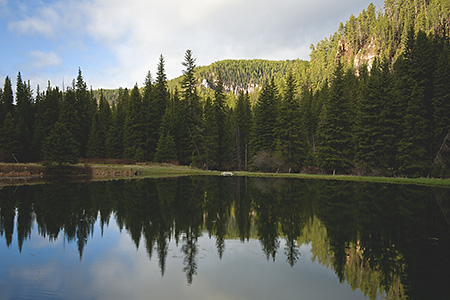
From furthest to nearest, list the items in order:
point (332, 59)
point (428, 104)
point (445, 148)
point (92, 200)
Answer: point (332, 59) < point (428, 104) < point (445, 148) < point (92, 200)

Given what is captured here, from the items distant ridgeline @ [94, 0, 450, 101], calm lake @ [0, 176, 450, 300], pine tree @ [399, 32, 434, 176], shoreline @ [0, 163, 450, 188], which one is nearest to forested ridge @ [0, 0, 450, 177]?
pine tree @ [399, 32, 434, 176]

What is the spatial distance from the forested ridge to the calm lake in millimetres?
21834

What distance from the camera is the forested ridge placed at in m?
36.8

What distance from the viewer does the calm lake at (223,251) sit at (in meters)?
7.46

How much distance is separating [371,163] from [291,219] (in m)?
29.1

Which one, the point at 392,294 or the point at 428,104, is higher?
the point at 428,104

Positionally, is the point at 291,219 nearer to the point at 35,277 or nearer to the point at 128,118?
the point at 35,277

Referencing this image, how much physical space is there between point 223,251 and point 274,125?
146ft

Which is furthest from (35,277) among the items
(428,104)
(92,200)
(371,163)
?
(428,104)

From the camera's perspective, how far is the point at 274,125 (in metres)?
53.4

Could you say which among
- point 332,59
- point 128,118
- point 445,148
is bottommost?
point 445,148

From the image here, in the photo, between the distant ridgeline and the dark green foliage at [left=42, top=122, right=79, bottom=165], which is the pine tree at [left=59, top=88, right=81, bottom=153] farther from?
the distant ridgeline

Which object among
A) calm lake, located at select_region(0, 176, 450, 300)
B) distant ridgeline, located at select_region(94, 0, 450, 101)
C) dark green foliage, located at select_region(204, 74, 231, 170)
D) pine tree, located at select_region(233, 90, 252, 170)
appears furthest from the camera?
distant ridgeline, located at select_region(94, 0, 450, 101)

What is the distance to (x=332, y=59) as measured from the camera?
432 ft
